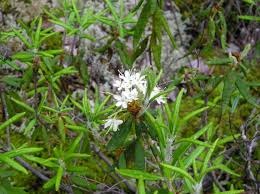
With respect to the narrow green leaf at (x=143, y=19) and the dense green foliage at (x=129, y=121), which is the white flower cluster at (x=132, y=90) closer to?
the dense green foliage at (x=129, y=121)

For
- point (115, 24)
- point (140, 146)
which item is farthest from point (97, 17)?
point (140, 146)

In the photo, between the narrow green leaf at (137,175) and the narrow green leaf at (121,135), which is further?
the narrow green leaf at (121,135)

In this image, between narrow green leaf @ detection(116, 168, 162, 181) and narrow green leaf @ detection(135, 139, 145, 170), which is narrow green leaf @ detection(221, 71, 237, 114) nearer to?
narrow green leaf @ detection(135, 139, 145, 170)

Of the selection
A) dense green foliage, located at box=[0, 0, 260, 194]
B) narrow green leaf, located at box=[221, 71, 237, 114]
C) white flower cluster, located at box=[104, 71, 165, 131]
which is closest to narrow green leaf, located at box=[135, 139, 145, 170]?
dense green foliage, located at box=[0, 0, 260, 194]

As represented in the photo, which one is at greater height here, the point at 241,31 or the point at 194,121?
the point at 241,31

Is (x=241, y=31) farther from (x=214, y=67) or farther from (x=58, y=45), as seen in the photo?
(x=58, y=45)

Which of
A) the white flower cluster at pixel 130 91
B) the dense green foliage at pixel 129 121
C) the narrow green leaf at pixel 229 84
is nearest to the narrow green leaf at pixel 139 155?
the dense green foliage at pixel 129 121

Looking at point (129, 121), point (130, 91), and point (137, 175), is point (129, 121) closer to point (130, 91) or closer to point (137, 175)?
point (130, 91)

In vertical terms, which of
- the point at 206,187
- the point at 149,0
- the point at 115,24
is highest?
the point at 149,0
